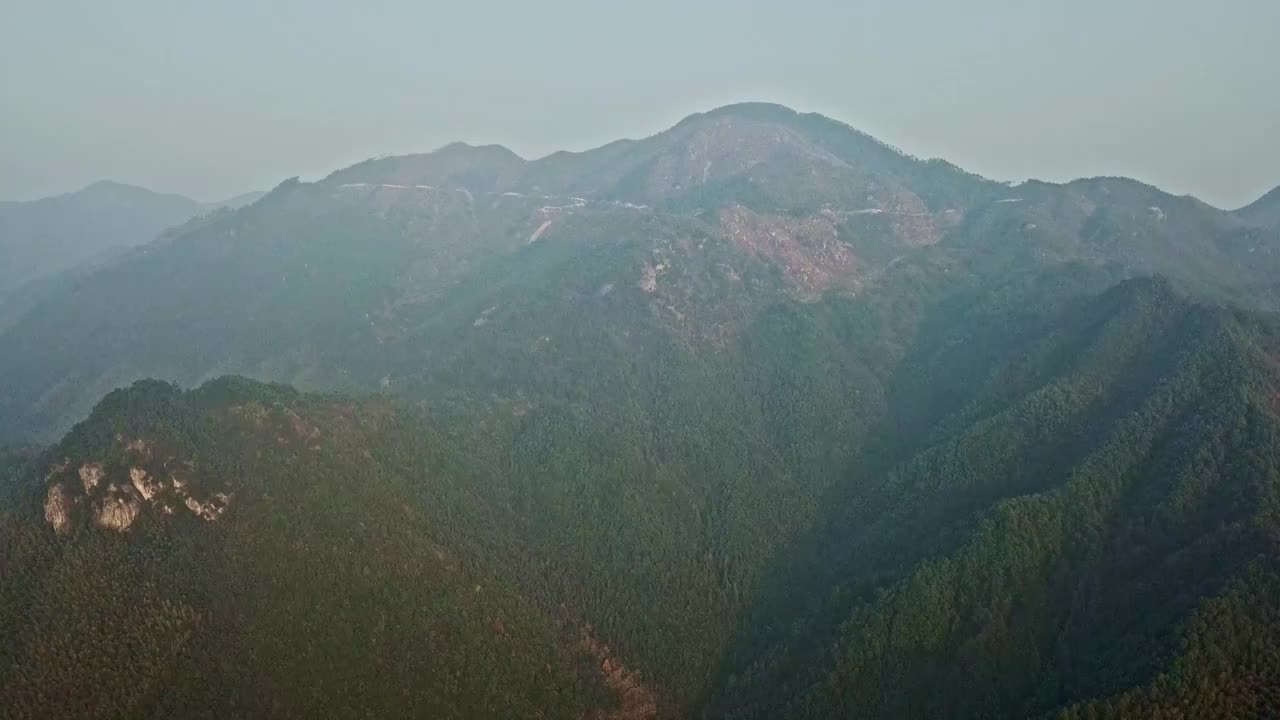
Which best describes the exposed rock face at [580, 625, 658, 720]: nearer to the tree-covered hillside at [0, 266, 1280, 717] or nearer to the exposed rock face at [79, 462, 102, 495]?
the tree-covered hillside at [0, 266, 1280, 717]

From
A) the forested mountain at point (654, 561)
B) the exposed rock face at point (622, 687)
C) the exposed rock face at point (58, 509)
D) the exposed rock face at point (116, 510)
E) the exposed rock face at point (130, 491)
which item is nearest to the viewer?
the forested mountain at point (654, 561)

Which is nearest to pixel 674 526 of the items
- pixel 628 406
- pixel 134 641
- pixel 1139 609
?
pixel 628 406

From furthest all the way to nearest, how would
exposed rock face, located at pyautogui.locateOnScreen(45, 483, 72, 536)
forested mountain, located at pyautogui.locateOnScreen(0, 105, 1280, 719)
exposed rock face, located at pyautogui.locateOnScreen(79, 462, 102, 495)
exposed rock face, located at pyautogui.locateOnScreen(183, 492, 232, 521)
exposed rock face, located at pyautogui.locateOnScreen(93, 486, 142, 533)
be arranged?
exposed rock face, located at pyautogui.locateOnScreen(183, 492, 232, 521), exposed rock face, located at pyautogui.locateOnScreen(79, 462, 102, 495), exposed rock face, located at pyautogui.locateOnScreen(93, 486, 142, 533), exposed rock face, located at pyautogui.locateOnScreen(45, 483, 72, 536), forested mountain, located at pyautogui.locateOnScreen(0, 105, 1280, 719)

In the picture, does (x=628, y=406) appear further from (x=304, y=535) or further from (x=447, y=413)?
(x=304, y=535)

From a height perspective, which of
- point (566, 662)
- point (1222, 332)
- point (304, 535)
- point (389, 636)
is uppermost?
point (1222, 332)

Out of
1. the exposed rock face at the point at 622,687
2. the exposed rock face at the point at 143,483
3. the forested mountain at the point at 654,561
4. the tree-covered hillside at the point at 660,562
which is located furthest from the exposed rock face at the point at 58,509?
the exposed rock face at the point at 622,687

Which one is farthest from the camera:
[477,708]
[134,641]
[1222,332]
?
[1222,332]

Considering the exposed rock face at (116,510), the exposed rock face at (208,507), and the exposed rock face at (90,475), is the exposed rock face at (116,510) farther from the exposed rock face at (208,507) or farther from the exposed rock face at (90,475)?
the exposed rock face at (208,507)

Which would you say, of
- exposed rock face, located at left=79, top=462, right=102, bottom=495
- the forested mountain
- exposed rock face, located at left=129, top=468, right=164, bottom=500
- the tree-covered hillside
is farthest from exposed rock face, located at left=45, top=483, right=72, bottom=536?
exposed rock face, located at left=129, top=468, right=164, bottom=500

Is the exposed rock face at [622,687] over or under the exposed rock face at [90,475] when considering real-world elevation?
under
